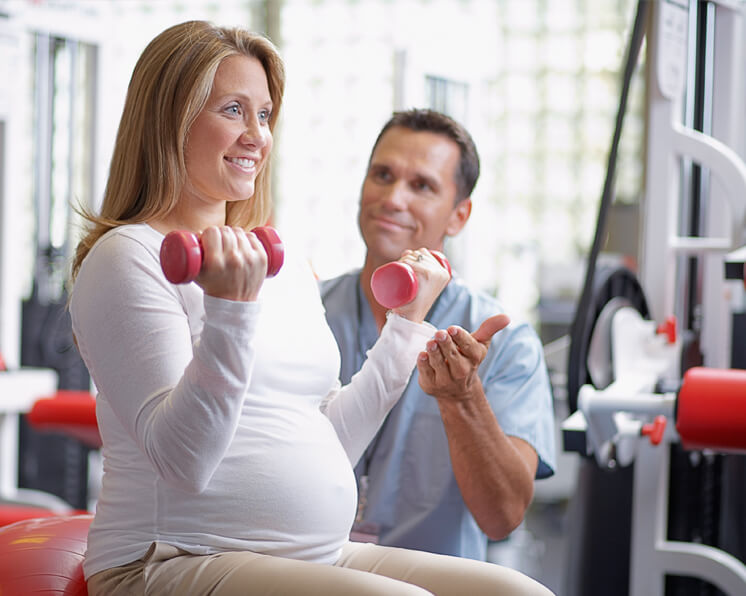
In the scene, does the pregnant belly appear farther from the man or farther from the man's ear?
the man's ear

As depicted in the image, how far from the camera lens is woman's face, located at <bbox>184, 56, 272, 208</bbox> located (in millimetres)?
1084

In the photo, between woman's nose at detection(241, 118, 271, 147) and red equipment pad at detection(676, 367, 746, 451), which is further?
red equipment pad at detection(676, 367, 746, 451)

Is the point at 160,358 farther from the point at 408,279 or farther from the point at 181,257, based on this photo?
the point at 408,279

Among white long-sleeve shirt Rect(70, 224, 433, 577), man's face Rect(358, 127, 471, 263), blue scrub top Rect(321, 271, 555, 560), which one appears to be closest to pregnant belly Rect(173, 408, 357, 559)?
white long-sleeve shirt Rect(70, 224, 433, 577)

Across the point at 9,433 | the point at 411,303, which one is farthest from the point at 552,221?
the point at 411,303

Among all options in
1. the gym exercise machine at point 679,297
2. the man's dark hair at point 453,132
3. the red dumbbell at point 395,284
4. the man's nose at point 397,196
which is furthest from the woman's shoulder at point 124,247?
the gym exercise machine at point 679,297

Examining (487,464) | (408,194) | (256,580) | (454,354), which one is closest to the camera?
(256,580)

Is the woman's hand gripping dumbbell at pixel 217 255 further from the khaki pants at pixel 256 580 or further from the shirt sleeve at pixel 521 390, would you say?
the shirt sleeve at pixel 521 390

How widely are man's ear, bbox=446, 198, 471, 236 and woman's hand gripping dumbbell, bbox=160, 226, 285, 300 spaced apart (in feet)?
2.93

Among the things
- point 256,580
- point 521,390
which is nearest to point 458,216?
point 521,390

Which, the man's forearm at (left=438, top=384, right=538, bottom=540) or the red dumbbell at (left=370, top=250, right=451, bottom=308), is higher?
the red dumbbell at (left=370, top=250, right=451, bottom=308)

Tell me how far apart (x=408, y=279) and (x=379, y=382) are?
6.2 inches

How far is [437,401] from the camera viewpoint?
4.96 ft

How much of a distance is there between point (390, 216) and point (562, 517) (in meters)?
3.25
